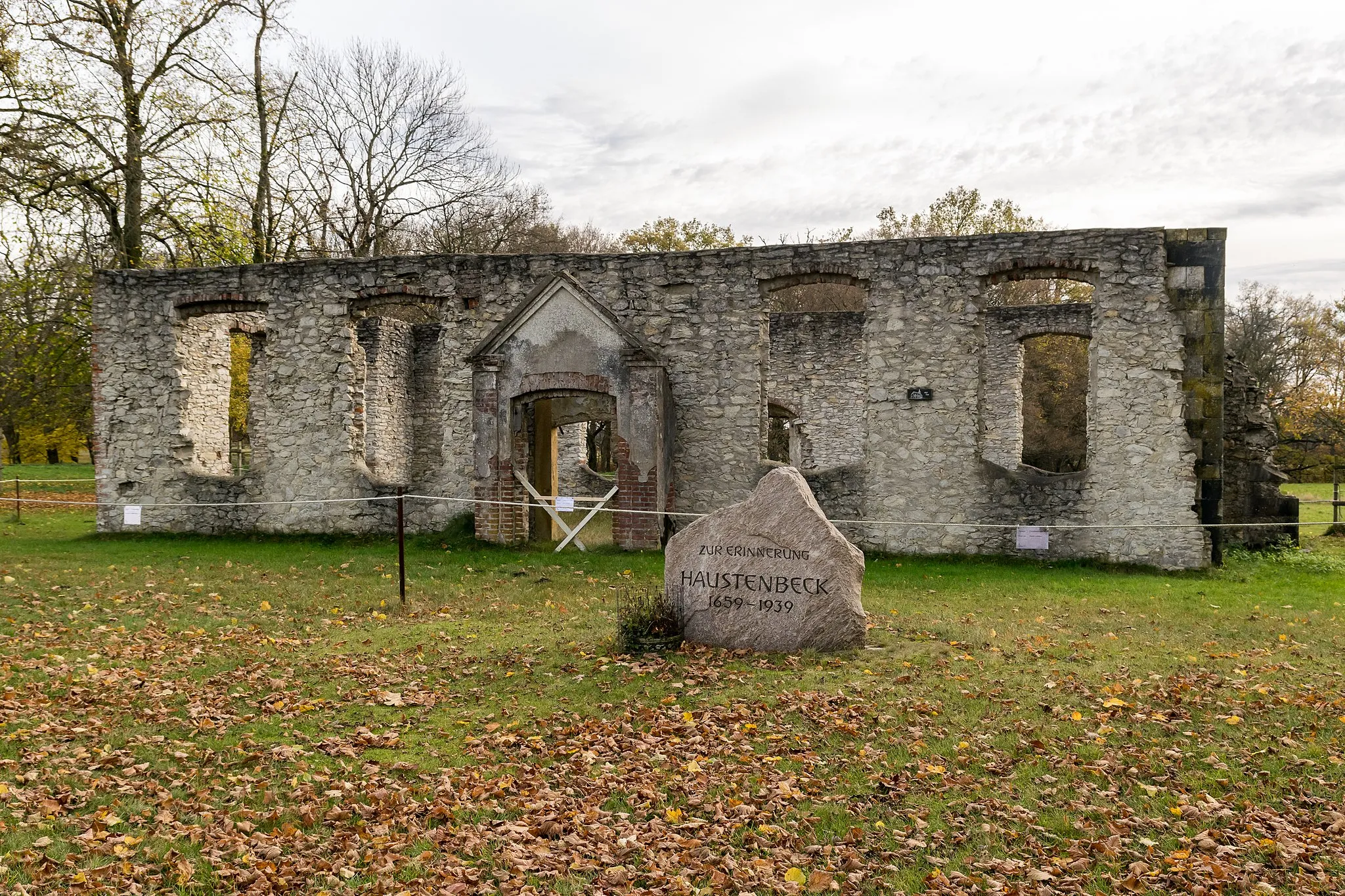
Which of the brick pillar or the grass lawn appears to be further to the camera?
the brick pillar

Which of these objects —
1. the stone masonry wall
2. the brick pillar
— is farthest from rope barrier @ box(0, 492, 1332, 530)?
the stone masonry wall

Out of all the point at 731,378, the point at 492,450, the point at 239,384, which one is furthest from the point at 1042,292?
the point at 239,384

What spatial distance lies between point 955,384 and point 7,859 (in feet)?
37.0

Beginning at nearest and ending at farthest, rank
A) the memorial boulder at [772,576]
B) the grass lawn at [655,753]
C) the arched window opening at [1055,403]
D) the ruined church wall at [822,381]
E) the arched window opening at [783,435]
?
the grass lawn at [655,753] < the memorial boulder at [772,576] < the ruined church wall at [822,381] < the arched window opening at [783,435] < the arched window opening at [1055,403]

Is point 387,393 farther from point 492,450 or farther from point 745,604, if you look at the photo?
point 745,604

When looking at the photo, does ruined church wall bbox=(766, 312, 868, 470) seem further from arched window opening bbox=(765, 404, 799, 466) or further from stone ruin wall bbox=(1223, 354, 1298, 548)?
stone ruin wall bbox=(1223, 354, 1298, 548)

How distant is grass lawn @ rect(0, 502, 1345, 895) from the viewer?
399cm

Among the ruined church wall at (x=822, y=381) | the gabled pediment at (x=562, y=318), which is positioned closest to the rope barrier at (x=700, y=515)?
the gabled pediment at (x=562, y=318)

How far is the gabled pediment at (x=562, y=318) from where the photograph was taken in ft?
42.3

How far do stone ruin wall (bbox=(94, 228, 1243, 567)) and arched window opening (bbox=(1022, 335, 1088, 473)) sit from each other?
12.1m

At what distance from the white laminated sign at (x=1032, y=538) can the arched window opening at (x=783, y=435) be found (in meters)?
9.32

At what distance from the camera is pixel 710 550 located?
24.6ft

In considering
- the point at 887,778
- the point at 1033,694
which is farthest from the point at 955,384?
the point at 887,778

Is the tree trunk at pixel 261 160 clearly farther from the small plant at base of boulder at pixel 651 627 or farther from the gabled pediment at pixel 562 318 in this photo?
the small plant at base of boulder at pixel 651 627
